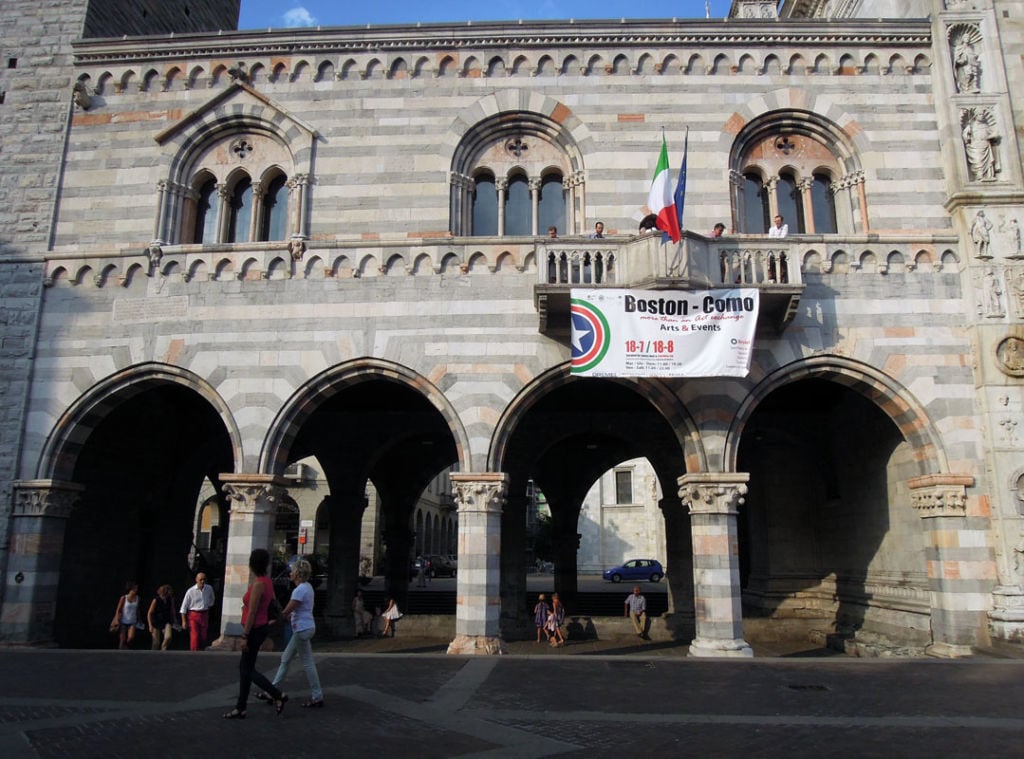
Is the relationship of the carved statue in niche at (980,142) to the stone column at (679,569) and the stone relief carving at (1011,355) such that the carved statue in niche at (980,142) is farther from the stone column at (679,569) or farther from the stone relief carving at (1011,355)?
the stone column at (679,569)

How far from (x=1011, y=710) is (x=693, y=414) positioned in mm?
6952

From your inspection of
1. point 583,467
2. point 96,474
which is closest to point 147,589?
point 96,474

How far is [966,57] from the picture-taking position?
15797 mm

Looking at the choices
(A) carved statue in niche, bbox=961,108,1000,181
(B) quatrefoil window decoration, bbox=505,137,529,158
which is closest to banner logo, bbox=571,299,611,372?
(B) quatrefoil window decoration, bbox=505,137,529,158

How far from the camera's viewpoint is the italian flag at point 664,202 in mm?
13617

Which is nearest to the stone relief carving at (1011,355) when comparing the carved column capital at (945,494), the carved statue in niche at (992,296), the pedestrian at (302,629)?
the carved statue in niche at (992,296)

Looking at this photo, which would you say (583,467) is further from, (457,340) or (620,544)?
(620,544)

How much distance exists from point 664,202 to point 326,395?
747 cm

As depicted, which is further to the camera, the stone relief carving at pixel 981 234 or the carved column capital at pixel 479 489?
the stone relief carving at pixel 981 234

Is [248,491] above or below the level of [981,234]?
below

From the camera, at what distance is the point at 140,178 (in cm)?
1627

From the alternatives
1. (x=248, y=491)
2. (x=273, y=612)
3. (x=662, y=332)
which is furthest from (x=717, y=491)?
(x=248, y=491)

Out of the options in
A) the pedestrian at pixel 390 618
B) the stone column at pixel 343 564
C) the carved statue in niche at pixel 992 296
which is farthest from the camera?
the stone column at pixel 343 564

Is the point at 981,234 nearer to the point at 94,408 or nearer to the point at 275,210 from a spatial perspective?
the point at 275,210
